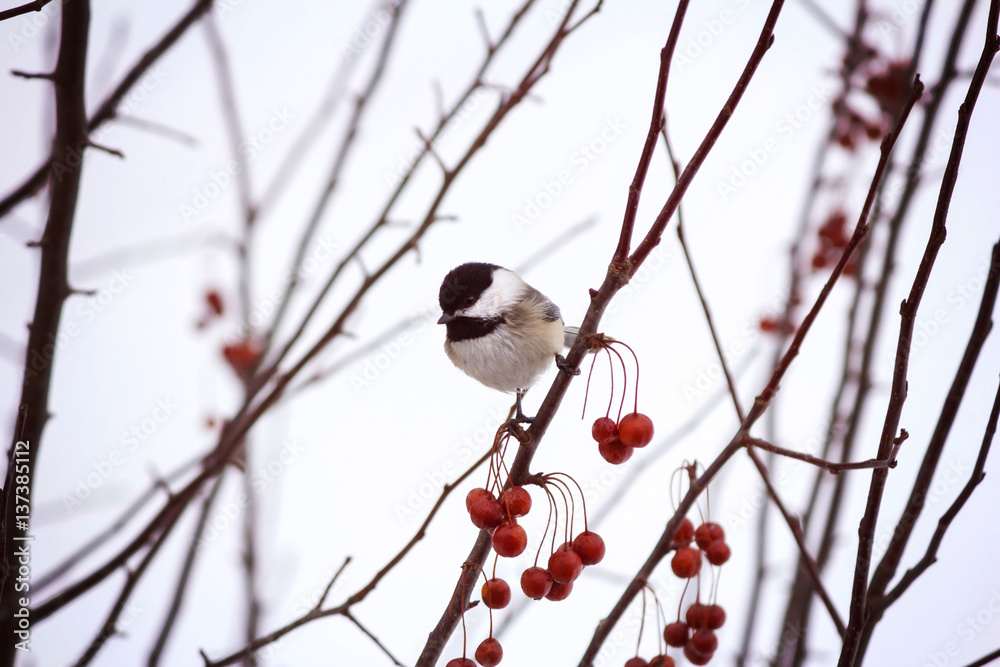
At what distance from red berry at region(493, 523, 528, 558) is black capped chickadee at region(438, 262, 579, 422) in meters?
0.59

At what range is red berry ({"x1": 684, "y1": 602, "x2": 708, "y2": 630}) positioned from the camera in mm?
957

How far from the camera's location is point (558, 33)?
0.98 meters

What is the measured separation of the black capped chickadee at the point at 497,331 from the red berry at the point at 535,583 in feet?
1.90

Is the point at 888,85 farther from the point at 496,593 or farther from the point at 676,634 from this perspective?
the point at 496,593

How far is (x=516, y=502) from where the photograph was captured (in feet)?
2.65

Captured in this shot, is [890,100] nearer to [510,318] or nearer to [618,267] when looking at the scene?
[510,318]

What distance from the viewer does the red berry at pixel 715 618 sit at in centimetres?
95

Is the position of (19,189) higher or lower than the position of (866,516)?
higher

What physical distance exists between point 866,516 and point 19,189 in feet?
3.98

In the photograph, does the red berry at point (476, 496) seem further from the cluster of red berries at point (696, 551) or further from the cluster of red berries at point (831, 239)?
the cluster of red berries at point (831, 239)

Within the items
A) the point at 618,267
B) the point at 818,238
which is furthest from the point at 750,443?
the point at 818,238

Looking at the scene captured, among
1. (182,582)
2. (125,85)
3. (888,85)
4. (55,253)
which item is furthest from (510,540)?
(888,85)

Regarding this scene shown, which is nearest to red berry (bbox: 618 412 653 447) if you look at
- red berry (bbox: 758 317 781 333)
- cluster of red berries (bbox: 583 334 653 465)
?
cluster of red berries (bbox: 583 334 653 465)

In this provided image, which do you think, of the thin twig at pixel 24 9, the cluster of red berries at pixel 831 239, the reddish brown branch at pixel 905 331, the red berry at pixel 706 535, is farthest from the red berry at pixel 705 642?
the cluster of red berries at pixel 831 239
